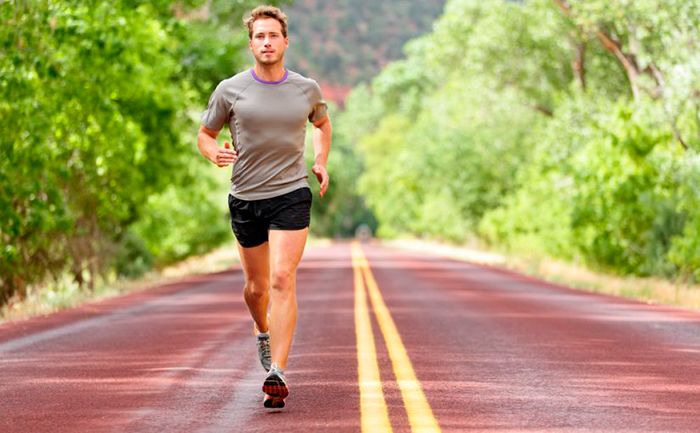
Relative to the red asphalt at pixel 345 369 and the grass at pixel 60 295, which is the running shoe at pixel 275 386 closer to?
the red asphalt at pixel 345 369

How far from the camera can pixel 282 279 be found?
7.05 m

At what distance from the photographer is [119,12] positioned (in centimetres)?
1875

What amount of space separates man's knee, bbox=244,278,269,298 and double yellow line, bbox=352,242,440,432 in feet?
3.09

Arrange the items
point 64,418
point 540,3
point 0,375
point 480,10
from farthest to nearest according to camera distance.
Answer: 1. point 480,10
2. point 540,3
3. point 0,375
4. point 64,418

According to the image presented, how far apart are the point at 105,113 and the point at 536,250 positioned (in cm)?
2103

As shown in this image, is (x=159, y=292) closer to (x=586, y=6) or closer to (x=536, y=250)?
(x=586, y=6)

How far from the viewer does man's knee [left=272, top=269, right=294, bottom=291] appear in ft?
23.1

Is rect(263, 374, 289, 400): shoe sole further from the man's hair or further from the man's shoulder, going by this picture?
the man's hair

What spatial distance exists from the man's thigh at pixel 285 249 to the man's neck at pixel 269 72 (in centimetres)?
95

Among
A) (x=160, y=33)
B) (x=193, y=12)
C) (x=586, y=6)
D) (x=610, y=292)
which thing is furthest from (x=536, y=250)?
(x=160, y=33)

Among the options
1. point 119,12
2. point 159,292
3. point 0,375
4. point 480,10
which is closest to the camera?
point 0,375

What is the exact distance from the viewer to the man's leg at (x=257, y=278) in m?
7.48

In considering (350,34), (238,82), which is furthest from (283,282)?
(350,34)

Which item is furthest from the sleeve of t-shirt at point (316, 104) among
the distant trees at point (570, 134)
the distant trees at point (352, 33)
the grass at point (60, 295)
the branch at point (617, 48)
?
the distant trees at point (352, 33)
